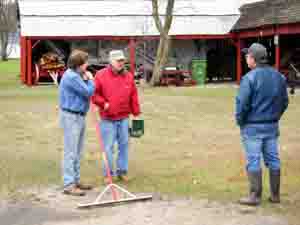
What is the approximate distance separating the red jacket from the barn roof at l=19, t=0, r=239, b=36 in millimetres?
24300

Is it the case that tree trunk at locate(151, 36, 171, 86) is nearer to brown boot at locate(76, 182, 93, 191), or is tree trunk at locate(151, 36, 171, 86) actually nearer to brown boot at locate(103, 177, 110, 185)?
brown boot at locate(103, 177, 110, 185)

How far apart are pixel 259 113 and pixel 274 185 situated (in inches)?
34.4

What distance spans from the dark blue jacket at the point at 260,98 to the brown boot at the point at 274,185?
1.74 feet

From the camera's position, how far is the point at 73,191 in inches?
328

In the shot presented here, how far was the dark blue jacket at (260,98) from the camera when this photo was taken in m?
7.54

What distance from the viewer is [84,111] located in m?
8.52

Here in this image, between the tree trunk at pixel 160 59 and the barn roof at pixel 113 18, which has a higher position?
the barn roof at pixel 113 18

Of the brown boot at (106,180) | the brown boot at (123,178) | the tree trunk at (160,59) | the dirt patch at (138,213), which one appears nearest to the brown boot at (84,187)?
the brown boot at (106,180)

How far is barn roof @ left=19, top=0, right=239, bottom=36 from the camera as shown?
32906 millimetres

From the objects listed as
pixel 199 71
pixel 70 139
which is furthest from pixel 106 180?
pixel 199 71

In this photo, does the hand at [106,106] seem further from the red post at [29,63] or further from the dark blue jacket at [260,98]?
the red post at [29,63]

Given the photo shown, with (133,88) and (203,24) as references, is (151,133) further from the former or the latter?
(203,24)

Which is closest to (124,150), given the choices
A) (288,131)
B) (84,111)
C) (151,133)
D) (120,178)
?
(120,178)

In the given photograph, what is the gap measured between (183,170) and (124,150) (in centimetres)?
126
